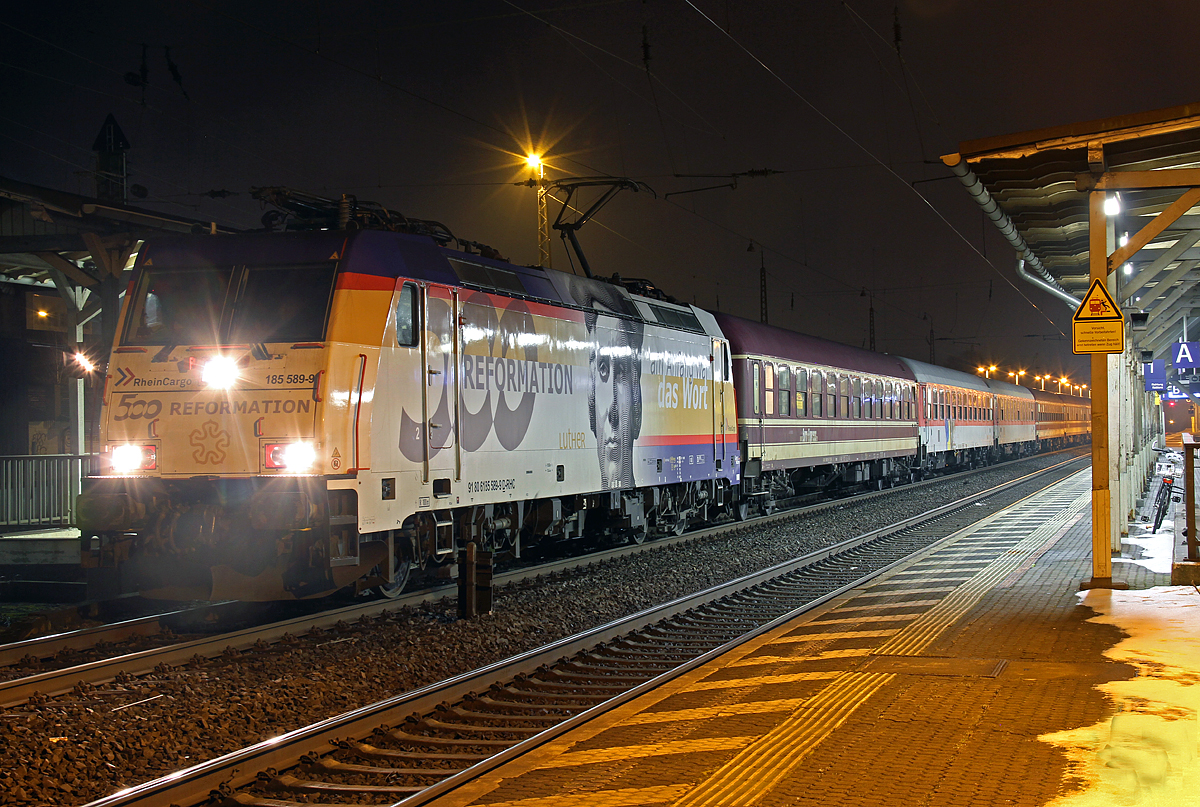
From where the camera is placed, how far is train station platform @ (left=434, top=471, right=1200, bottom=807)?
473 centimetres

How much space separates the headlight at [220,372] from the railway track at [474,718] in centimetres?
379

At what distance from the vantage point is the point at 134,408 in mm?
9453

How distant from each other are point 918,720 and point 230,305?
23.5 feet

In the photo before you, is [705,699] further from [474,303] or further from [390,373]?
[474,303]

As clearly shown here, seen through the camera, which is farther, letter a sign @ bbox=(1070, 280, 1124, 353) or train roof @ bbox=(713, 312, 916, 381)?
train roof @ bbox=(713, 312, 916, 381)

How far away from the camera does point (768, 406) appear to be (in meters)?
20.1

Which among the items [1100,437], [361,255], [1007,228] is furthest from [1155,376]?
[361,255]

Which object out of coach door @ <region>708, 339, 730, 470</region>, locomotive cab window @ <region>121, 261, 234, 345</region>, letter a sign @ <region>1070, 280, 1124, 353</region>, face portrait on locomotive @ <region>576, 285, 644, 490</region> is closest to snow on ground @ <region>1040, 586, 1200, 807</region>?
letter a sign @ <region>1070, 280, 1124, 353</region>

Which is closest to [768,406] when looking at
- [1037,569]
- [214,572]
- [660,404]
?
[660,404]

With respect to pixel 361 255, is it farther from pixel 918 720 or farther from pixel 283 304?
pixel 918 720

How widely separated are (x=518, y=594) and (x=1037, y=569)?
6.18m

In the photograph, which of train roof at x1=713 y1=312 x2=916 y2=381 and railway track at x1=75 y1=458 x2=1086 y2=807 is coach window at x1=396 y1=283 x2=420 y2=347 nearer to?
railway track at x1=75 y1=458 x2=1086 y2=807

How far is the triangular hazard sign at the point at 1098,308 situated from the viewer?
9781 millimetres

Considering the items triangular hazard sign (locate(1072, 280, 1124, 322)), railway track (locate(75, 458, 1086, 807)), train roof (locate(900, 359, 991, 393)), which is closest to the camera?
railway track (locate(75, 458, 1086, 807))
